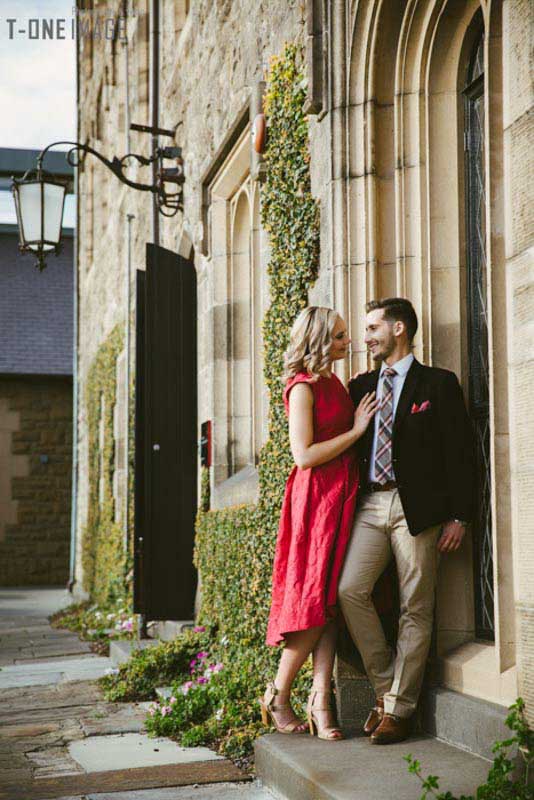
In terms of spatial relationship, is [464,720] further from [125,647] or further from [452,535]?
[125,647]

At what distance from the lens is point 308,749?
Answer: 4180 mm

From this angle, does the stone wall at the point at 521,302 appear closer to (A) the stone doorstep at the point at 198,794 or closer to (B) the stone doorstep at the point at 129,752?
(A) the stone doorstep at the point at 198,794

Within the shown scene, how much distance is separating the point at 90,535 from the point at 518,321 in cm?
1237

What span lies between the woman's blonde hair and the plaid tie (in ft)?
0.80

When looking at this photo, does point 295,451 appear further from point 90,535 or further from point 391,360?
point 90,535

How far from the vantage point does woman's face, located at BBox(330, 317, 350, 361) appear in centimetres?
441


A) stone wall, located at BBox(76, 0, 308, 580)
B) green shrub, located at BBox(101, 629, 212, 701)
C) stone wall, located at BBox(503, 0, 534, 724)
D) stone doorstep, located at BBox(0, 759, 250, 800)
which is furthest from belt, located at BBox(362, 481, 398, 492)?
green shrub, located at BBox(101, 629, 212, 701)

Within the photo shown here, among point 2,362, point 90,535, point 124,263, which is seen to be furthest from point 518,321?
point 2,362

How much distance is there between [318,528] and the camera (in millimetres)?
4348

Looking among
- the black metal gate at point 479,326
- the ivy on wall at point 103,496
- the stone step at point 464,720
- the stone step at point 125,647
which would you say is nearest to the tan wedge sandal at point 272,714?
the stone step at point 464,720

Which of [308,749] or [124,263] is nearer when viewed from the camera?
[308,749]

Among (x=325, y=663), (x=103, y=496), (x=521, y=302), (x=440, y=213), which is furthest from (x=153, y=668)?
(x=103, y=496)

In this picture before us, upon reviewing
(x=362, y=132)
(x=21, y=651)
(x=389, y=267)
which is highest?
(x=362, y=132)

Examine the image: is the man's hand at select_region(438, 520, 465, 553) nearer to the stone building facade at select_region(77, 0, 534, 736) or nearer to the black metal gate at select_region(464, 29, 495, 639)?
the stone building facade at select_region(77, 0, 534, 736)
